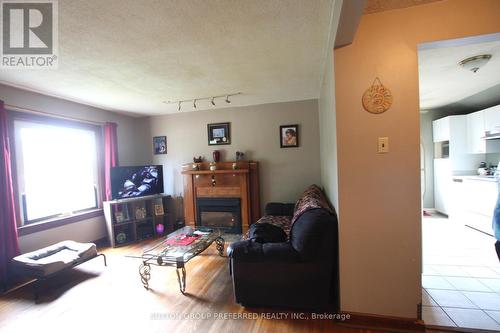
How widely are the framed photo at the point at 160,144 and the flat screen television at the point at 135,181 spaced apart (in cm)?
53

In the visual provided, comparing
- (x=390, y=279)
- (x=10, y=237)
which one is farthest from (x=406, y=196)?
(x=10, y=237)

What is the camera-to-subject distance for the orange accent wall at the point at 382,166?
156 cm

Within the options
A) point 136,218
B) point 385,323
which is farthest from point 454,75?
point 136,218

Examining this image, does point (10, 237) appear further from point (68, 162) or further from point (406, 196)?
point (406, 196)

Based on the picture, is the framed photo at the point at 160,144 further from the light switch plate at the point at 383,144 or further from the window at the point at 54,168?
the light switch plate at the point at 383,144

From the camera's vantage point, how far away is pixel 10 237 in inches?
98.6

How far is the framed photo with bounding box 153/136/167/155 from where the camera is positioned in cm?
450

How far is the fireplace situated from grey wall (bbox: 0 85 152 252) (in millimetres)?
1638

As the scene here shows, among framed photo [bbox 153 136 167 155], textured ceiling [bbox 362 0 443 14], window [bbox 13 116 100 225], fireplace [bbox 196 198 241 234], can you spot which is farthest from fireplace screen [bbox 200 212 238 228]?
textured ceiling [bbox 362 0 443 14]

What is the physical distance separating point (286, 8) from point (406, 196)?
1.60m

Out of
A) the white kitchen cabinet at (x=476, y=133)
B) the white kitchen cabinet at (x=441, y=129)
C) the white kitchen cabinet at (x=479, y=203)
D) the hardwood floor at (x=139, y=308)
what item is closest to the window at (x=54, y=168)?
the hardwood floor at (x=139, y=308)

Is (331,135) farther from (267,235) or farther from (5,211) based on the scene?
(5,211)

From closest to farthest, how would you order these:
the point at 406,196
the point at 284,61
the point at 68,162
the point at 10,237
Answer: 1. the point at 406,196
2. the point at 284,61
3. the point at 10,237
4. the point at 68,162

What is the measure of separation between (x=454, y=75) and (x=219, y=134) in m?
3.57
